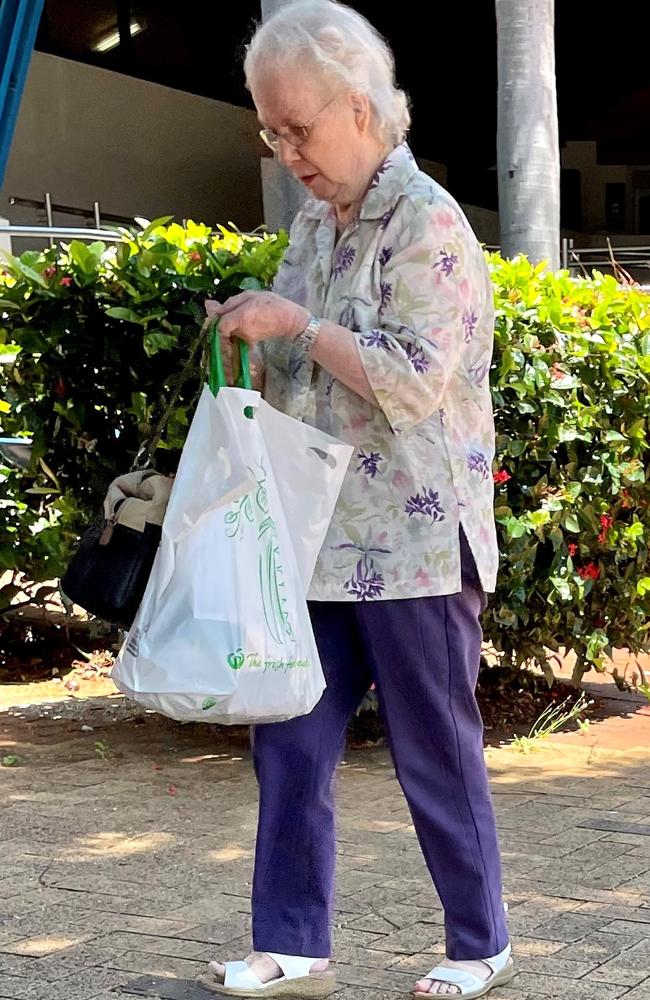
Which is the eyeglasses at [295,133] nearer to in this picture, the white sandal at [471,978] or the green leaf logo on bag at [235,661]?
the green leaf logo on bag at [235,661]

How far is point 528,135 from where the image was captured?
6.54 metres

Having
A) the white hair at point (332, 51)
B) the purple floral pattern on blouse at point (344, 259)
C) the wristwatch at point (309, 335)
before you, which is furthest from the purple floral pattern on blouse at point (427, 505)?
the white hair at point (332, 51)

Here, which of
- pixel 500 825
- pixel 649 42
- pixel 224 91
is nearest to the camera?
pixel 500 825

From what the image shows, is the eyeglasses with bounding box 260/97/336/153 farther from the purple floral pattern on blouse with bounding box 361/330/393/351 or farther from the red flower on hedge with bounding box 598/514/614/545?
the red flower on hedge with bounding box 598/514/614/545

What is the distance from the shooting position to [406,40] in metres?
18.3

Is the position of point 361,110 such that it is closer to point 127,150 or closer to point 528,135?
point 528,135

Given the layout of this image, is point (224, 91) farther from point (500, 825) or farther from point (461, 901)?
point (461, 901)

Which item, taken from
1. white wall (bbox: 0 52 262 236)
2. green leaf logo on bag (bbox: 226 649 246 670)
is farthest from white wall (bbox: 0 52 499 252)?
green leaf logo on bag (bbox: 226 649 246 670)

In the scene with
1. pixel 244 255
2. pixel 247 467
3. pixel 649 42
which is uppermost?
pixel 649 42

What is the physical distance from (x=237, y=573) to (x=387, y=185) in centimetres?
80

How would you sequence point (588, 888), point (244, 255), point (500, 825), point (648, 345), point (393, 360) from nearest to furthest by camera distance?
point (393, 360) < point (588, 888) < point (500, 825) < point (244, 255) < point (648, 345)

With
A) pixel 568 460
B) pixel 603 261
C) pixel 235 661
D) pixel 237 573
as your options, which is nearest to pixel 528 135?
pixel 568 460

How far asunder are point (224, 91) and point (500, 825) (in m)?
13.4

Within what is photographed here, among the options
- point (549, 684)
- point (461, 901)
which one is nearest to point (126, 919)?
point (461, 901)
